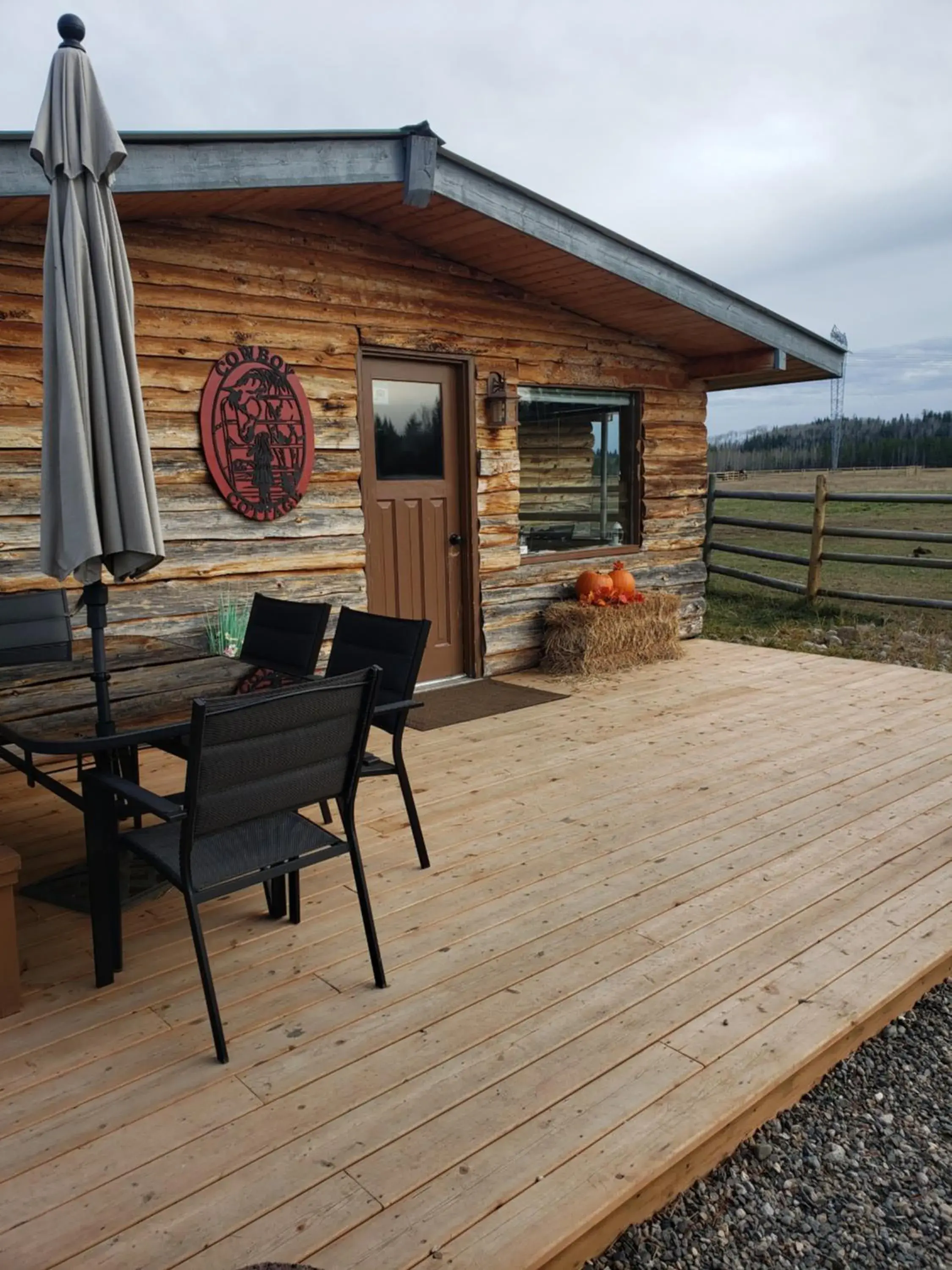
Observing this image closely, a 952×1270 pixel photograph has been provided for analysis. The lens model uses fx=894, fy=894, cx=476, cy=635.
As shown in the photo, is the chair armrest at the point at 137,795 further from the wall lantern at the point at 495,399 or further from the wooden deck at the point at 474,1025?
the wall lantern at the point at 495,399

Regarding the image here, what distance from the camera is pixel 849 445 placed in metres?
23.5

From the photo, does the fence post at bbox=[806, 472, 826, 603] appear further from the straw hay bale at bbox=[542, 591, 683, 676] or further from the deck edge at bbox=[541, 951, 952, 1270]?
the deck edge at bbox=[541, 951, 952, 1270]

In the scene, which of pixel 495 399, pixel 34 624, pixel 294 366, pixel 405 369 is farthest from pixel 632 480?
pixel 34 624

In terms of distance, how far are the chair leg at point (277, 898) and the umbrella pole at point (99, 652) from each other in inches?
28.4

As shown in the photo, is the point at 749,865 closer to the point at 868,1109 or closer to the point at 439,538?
the point at 868,1109

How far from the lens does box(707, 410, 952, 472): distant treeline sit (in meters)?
22.7

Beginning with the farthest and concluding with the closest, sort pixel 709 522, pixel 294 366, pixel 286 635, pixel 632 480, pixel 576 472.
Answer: pixel 709 522 < pixel 632 480 < pixel 576 472 < pixel 294 366 < pixel 286 635

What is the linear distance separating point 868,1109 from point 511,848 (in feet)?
4.92

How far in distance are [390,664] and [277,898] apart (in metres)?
0.88

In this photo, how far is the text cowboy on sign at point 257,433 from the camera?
4.71m

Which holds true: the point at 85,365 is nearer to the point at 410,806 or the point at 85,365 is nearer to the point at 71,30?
the point at 71,30

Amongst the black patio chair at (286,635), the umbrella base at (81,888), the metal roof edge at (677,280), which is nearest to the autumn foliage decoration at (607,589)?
the metal roof edge at (677,280)

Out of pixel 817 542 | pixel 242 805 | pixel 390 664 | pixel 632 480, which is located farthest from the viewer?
pixel 817 542

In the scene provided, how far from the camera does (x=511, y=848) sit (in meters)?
3.23
